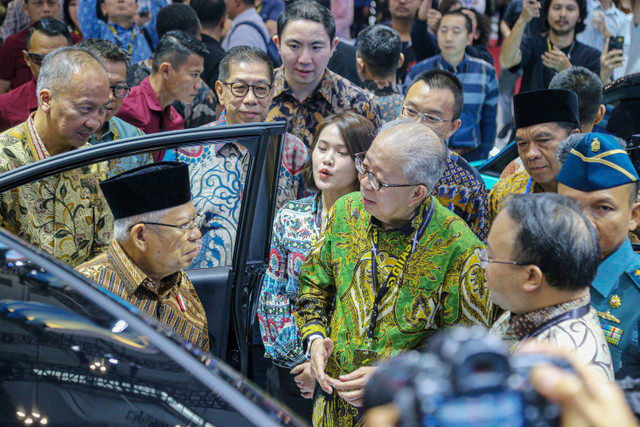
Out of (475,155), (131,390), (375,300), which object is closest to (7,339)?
(131,390)

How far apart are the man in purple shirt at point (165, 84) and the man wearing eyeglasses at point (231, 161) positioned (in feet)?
1.71

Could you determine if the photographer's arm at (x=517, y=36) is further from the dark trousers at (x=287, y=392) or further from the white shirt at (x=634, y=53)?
the dark trousers at (x=287, y=392)

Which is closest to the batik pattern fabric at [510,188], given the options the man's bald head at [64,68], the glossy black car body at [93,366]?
the man's bald head at [64,68]

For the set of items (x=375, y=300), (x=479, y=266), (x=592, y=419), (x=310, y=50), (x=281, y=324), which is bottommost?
(x=281, y=324)

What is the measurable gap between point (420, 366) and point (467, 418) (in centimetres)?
9

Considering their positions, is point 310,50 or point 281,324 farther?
point 310,50

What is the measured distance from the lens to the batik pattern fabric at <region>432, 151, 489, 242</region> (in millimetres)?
3154

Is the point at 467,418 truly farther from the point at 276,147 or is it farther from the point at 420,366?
the point at 276,147

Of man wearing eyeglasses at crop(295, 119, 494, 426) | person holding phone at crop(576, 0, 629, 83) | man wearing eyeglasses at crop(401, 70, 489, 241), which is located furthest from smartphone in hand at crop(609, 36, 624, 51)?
man wearing eyeglasses at crop(295, 119, 494, 426)

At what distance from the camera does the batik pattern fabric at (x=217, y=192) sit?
285cm

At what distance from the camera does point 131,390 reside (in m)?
1.36

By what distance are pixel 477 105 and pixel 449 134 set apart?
234 cm

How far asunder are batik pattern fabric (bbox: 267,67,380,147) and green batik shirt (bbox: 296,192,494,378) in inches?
67.1

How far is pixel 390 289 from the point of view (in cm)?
231
